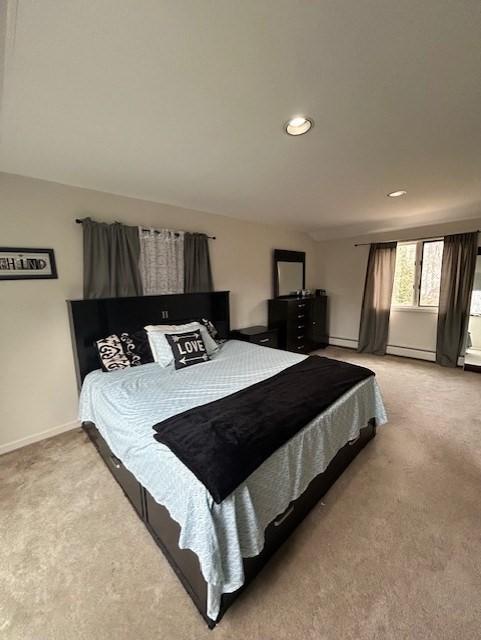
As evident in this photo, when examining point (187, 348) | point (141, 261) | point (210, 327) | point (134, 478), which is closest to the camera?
point (134, 478)

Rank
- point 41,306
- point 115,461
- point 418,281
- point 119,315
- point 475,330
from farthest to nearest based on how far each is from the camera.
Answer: point 418,281, point 475,330, point 119,315, point 41,306, point 115,461

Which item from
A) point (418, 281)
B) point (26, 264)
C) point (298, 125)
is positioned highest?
point (298, 125)

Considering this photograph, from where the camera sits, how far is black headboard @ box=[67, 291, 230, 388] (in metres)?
2.41

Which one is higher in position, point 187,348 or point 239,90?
point 239,90

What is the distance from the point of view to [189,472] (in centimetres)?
112

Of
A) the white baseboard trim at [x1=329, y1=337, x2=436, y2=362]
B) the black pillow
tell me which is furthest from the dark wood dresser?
the black pillow

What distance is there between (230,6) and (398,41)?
2.16 feet

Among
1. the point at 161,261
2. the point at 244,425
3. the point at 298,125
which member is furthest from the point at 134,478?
the point at 298,125

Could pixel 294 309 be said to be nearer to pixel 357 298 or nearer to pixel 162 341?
pixel 357 298

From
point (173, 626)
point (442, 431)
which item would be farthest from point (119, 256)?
point (442, 431)

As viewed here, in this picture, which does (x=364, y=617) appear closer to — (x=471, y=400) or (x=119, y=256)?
(x=471, y=400)

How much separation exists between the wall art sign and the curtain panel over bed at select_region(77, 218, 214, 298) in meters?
0.28

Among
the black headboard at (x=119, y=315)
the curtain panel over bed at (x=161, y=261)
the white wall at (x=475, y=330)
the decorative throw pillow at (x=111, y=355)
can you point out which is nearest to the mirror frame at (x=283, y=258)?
the black headboard at (x=119, y=315)

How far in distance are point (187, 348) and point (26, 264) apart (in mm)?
1529
